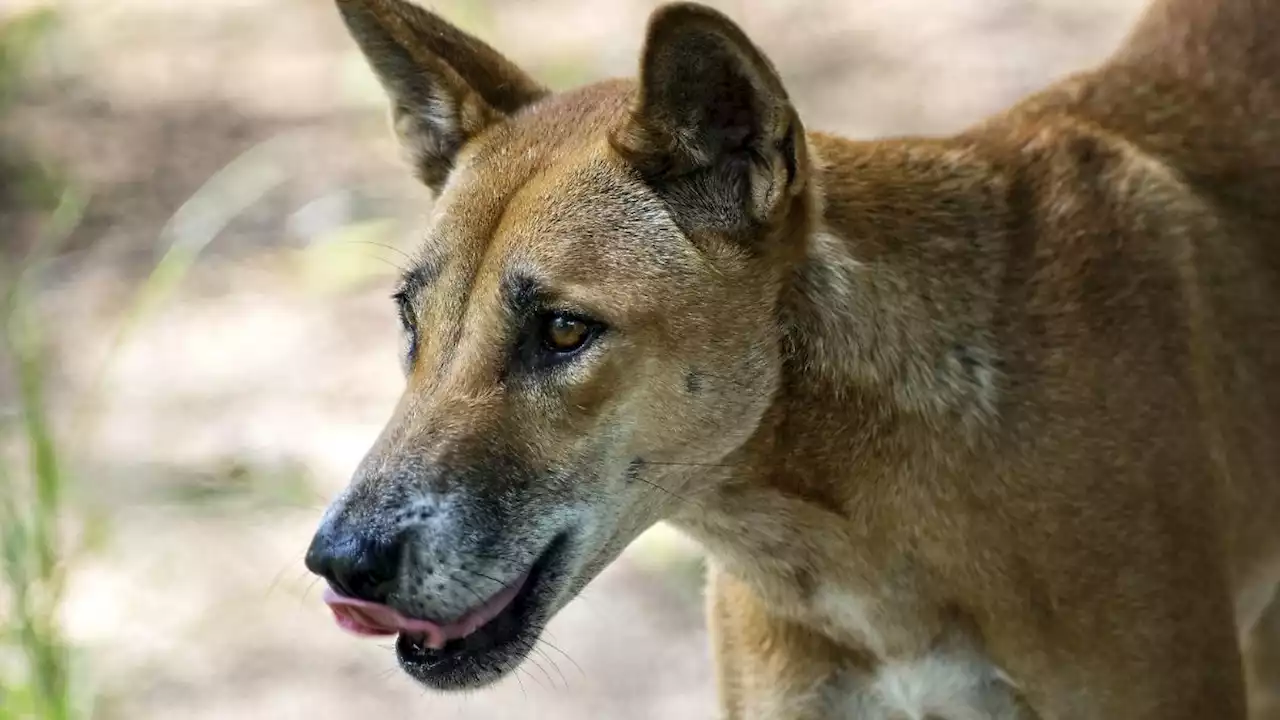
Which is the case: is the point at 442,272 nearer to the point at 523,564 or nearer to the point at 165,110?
the point at 523,564

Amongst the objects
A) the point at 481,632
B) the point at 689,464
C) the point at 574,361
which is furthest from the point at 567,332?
the point at 481,632

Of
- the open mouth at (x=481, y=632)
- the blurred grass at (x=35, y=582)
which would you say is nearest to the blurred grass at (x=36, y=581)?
the blurred grass at (x=35, y=582)

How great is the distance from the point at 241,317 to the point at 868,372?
4.14 m

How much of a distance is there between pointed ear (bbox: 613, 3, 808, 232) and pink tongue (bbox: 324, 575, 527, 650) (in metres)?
0.78

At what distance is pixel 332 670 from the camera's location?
485 cm

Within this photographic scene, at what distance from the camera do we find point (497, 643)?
279cm

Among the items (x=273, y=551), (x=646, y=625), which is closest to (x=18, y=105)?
(x=273, y=551)

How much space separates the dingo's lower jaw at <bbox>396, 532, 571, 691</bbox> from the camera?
2.76m

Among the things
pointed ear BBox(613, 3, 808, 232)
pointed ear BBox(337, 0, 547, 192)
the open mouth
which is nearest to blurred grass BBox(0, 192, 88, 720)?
pointed ear BBox(337, 0, 547, 192)

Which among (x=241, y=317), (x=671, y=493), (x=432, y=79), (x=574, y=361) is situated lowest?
(x=671, y=493)

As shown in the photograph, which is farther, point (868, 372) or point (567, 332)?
point (868, 372)

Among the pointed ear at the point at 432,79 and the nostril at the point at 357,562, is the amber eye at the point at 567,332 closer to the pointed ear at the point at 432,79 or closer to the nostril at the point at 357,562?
the nostril at the point at 357,562

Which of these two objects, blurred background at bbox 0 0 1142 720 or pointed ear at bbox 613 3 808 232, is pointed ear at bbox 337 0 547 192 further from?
pointed ear at bbox 613 3 808 232

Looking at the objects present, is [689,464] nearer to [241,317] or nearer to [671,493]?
→ [671,493]
